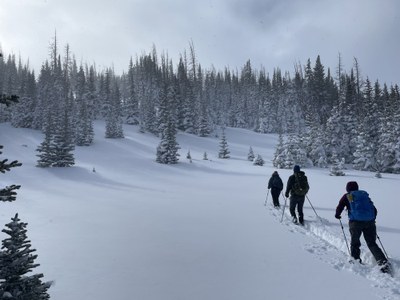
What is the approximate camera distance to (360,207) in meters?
7.12

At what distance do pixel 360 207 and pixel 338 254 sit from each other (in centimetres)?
119

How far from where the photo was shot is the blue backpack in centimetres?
705

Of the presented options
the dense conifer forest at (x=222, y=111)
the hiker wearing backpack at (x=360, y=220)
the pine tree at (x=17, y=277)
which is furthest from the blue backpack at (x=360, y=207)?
the dense conifer forest at (x=222, y=111)

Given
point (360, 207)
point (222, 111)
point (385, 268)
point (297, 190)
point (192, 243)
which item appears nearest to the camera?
point (385, 268)

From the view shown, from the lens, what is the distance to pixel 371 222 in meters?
7.04

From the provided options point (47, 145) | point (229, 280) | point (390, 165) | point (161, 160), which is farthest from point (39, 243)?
point (390, 165)

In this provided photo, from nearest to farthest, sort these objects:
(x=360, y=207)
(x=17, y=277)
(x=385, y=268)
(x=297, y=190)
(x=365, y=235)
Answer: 1. (x=17, y=277)
2. (x=385, y=268)
3. (x=365, y=235)
4. (x=360, y=207)
5. (x=297, y=190)

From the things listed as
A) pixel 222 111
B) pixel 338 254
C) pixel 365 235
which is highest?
pixel 222 111

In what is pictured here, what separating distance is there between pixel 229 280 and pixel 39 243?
4.69 metres

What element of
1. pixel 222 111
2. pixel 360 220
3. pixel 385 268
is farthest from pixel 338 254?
pixel 222 111

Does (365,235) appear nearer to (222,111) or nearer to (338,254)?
(338,254)

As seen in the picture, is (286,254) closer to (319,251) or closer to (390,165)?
(319,251)

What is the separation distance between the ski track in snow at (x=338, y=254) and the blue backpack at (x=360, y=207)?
902 millimetres

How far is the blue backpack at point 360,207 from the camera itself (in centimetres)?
705
